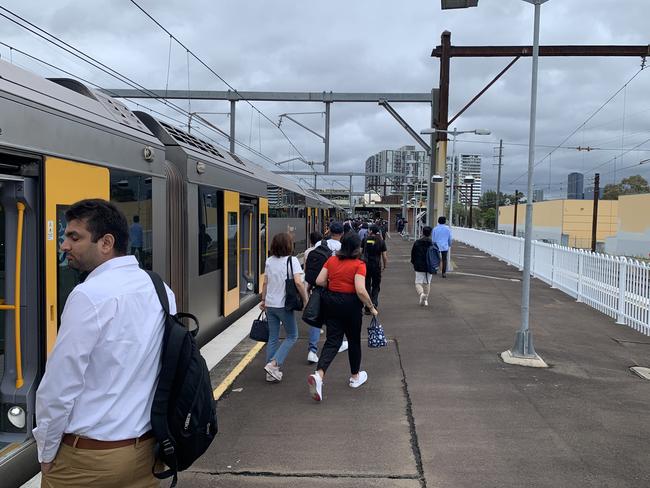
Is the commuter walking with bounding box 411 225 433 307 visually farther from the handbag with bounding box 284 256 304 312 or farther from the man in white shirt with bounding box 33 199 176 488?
the man in white shirt with bounding box 33 199 176 488

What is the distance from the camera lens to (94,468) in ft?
7.38

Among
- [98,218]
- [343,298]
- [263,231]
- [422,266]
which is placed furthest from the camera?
[263,231]

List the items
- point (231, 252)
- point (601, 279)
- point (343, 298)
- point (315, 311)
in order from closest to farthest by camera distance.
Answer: point (343, 298) → point (315, 311) → point (231, 252) → point (601, 279)

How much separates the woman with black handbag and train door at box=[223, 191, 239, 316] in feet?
6.77

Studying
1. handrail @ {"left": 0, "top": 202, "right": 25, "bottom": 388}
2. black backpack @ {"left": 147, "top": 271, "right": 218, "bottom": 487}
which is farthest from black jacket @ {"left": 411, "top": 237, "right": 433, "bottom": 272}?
black backpack @ {"left": 147, "top": 271, "right": 218, "bottom": 487}

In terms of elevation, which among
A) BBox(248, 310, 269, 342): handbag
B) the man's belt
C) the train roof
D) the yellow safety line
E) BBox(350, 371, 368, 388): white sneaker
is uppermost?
the train roof

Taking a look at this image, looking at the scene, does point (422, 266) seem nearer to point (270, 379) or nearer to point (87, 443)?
point (270, 379)

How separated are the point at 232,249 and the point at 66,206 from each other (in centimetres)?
495

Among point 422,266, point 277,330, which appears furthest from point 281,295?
point 422,266

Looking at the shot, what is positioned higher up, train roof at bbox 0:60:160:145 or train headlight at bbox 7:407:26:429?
train roof at bbox 0:60:160:145

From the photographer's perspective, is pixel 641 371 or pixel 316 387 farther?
pixel 641 371

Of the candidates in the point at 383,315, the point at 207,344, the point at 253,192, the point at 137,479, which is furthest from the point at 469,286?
the point at 137,479

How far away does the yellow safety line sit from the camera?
19.5 ft

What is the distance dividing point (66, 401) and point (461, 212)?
385 feet
